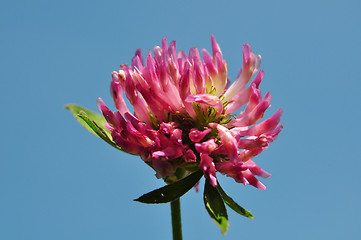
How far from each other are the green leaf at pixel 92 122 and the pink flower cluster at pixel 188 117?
151 millimetres

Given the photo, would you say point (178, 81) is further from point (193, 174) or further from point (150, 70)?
point (193, 174)

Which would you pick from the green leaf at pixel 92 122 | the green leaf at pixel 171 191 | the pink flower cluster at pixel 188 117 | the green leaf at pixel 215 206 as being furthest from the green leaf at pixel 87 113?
the green leaf at pixel 215 206

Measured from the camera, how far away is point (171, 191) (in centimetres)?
340

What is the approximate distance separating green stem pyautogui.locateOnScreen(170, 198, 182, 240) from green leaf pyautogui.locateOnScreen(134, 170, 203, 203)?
18 cm

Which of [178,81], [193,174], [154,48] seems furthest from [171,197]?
[154,48]

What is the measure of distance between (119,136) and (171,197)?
0.60 meters

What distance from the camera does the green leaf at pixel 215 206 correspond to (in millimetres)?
3210

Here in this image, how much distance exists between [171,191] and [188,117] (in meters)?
0.63

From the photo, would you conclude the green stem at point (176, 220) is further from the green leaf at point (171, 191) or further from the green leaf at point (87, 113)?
the green leaf at point (87, 113)

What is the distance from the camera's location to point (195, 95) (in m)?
3.46

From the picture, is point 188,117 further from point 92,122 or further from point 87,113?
point 87,113

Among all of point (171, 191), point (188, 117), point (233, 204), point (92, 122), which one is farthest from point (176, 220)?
point (92, 122)

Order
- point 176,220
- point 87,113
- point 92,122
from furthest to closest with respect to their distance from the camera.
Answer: point 87,113
point 92,122
point 176,220

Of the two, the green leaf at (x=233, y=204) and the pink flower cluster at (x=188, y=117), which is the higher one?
the pink flower cluster at (x=188, y=117)
